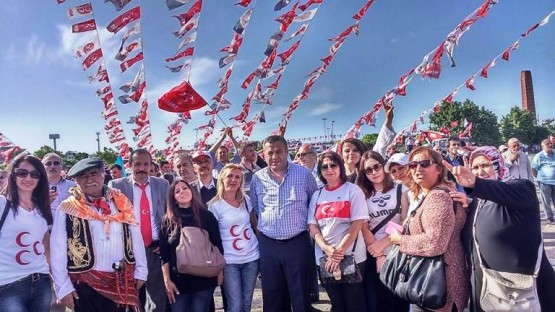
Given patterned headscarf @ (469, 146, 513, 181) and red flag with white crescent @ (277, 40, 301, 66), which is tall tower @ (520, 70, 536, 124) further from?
patterned headscarf @ (469, 146, 513, 181)

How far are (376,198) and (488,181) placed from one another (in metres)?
1.47

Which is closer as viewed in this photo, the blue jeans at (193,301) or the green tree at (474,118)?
the blue jeans at (193,301)

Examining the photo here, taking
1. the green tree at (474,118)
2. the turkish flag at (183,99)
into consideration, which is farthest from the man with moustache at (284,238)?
the green tree at (474,118)

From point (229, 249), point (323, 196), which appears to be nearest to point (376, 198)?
point (323, 196)

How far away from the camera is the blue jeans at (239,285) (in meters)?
3.88

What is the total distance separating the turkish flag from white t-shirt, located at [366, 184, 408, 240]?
13.3 feet

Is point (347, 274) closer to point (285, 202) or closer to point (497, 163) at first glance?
point (285, 202)

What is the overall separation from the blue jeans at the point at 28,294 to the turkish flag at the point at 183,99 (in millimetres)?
4022

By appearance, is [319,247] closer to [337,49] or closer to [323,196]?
[323,196]

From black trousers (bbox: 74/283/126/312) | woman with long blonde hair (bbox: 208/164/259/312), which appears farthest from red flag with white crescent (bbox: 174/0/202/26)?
black trousers (bbox: 74/283/126/312)

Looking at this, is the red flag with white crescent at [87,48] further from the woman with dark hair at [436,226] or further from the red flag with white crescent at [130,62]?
the woman with dark hair at [436,226]

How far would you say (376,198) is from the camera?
3984mm

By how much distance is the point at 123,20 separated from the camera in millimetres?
6156

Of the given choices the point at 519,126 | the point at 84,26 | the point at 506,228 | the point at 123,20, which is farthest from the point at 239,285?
the point at 519,126
